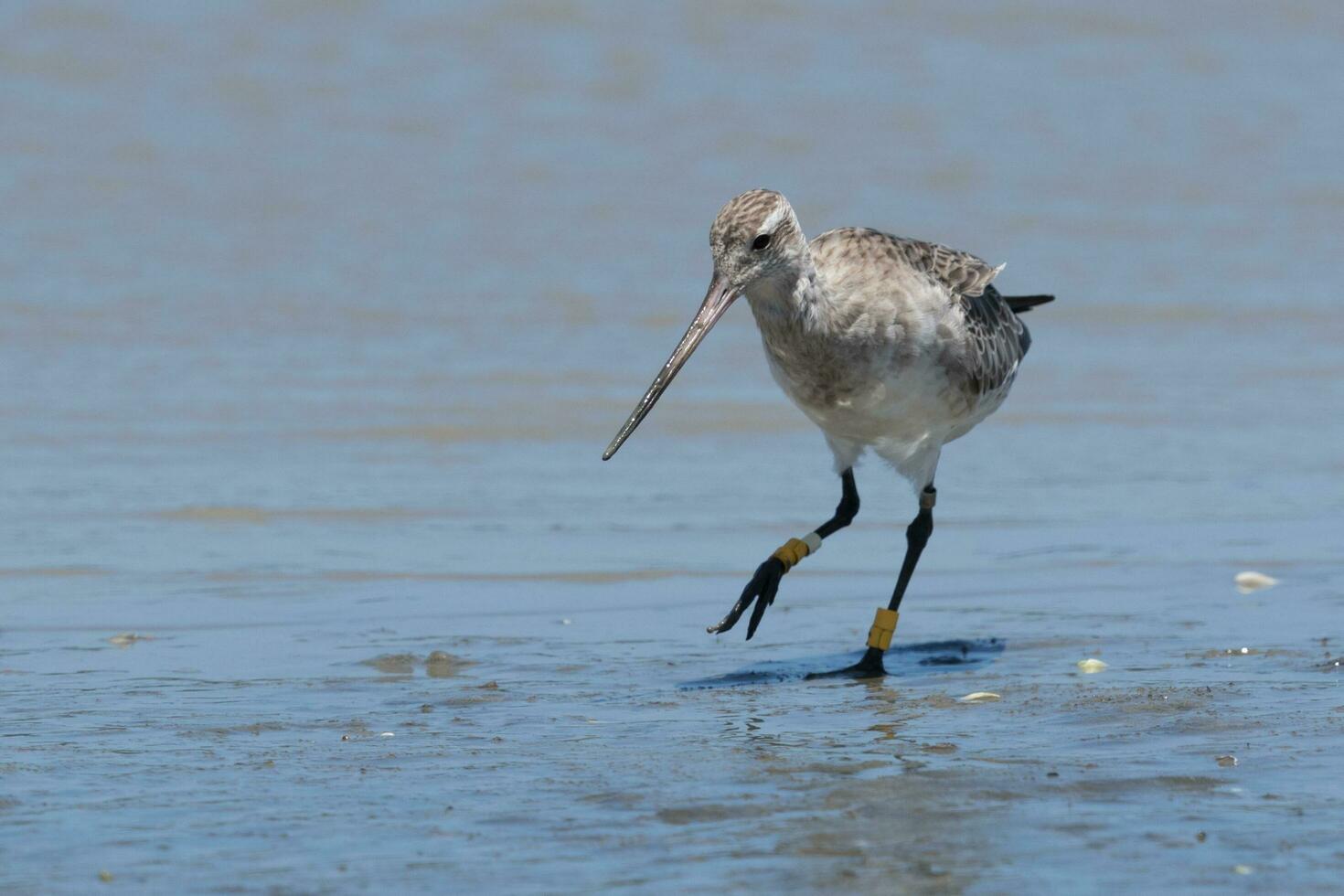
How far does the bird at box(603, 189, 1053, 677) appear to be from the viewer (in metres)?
6.34

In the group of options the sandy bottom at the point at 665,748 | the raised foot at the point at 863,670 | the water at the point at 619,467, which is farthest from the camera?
the raised foot at the point at 863,670

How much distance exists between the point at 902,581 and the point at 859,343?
0.88 meters

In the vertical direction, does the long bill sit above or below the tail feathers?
below

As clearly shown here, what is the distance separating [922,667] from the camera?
21.4ft

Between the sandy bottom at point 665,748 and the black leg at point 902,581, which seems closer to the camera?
the sandy bottom at point 665,748

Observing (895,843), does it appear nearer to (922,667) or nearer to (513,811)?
(513,811)

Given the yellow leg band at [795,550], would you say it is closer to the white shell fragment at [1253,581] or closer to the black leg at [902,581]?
the black leg at [902,581]

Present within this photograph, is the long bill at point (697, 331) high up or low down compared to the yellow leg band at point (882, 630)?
up

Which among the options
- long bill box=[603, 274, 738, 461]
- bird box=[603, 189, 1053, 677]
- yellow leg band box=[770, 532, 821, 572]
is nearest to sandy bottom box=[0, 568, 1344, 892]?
yellow leg band box=[770, 532, 821, 572]

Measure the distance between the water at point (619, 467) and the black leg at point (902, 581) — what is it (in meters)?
0.19

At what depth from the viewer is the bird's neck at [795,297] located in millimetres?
6488

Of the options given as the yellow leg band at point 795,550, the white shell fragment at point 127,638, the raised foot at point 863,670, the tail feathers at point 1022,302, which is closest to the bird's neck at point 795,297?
the yellow leg band at point 795,550

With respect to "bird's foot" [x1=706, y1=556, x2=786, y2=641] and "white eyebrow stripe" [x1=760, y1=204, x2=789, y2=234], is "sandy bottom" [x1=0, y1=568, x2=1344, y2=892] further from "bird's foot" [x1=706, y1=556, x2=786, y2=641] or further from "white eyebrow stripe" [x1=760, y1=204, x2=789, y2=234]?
"white eyebrow stripe" [x1=760, y1=204, x2=789, y2=234]

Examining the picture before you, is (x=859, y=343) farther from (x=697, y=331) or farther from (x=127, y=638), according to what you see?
(x=127, y=638)
